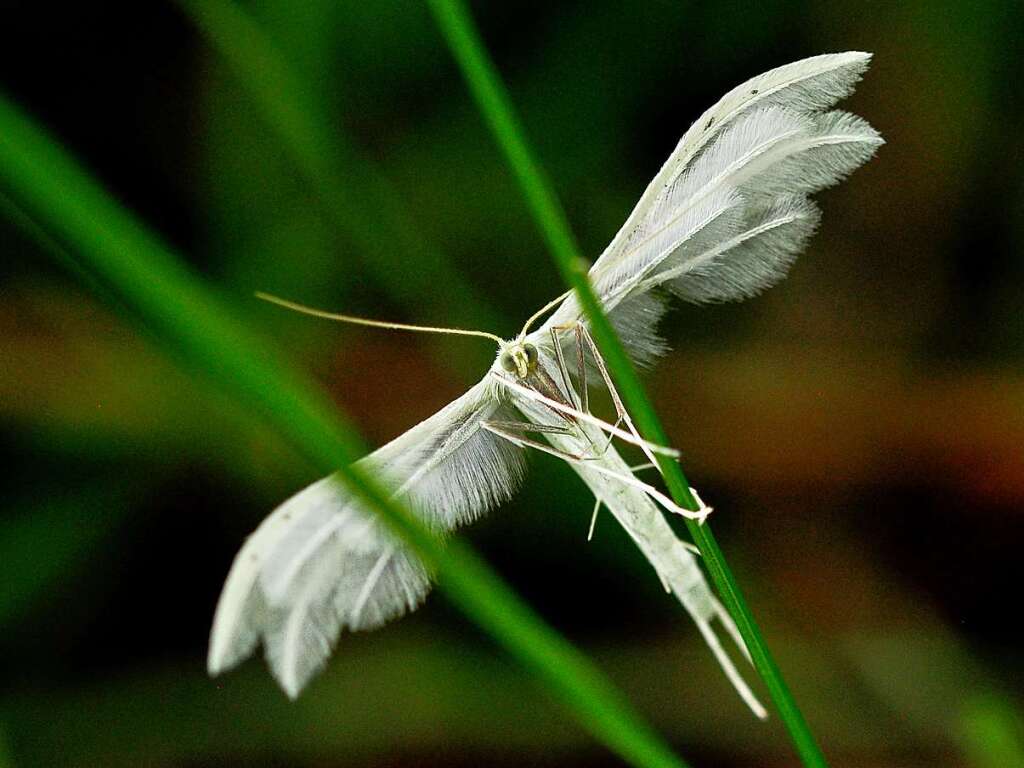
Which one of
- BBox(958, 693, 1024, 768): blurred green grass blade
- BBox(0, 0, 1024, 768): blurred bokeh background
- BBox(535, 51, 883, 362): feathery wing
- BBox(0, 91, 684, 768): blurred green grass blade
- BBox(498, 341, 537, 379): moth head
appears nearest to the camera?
BBox(0, 91, 684, 768): blurred green grass blade

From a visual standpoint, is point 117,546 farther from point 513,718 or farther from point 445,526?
point 445,526

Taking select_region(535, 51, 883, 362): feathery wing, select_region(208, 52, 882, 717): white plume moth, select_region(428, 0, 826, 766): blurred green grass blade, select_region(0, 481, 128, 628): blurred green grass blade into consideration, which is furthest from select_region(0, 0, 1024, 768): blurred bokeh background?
select_region(428, 0, 826, 766): blurred green grass blade

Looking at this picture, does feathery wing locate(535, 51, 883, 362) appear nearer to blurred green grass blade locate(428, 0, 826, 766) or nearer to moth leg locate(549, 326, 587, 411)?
moth leg locate(549, 326, 587, 411)

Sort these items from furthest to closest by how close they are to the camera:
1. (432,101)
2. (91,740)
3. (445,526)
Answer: (432,101), (91,740), (445,526)

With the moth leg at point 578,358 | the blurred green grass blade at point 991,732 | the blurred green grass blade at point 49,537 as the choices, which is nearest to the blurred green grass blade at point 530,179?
the moth leg at point 578,358

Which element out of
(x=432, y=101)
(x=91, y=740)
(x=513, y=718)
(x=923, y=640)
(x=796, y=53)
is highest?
(x=432, y=101)

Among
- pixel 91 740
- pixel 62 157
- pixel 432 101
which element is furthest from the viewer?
pixel 432 101

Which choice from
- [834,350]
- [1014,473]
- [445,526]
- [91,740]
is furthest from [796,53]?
[91,740]

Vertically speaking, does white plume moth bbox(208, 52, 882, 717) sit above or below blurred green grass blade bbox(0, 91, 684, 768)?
below
